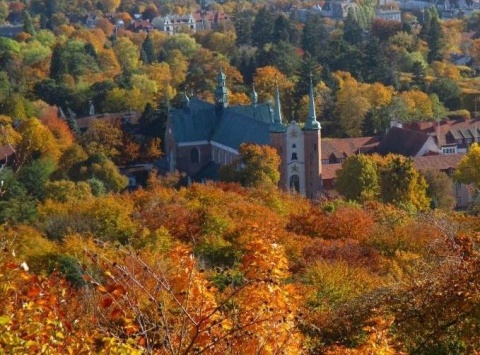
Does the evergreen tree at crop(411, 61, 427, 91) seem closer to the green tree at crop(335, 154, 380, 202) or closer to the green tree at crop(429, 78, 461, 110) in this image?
the green tree at crop(429, 78, 461, 110)

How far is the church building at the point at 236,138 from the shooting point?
34688mm

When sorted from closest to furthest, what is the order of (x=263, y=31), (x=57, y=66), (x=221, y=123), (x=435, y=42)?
(x=221, y=123) < (x=57, y=66) < (x=435, y=42) < (x=263, y=31)

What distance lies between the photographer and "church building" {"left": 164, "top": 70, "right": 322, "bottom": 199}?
34.7m

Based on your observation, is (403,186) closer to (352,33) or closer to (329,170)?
(329,170)

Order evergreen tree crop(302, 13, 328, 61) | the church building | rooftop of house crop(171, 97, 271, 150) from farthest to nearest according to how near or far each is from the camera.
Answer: evergreen tree crop(302, 13, 328, 61), rooftop of house crop(171, 97, 271, 150), the church building

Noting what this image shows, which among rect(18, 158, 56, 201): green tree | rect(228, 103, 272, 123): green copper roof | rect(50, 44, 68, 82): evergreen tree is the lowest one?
rect(18, 158, 56, 201): green tree

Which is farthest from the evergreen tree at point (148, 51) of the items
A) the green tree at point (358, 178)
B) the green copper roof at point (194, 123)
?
the green tree at point (358, 178)

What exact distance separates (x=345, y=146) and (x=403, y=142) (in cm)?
203

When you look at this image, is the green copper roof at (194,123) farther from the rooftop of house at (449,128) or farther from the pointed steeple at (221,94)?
the rooftop of house at (449,128)

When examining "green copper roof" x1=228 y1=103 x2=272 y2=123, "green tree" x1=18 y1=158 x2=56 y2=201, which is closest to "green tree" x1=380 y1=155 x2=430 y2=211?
"green copper roof" x1=228 y1=103 x2=272 y2=123

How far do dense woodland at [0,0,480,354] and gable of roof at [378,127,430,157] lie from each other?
411 centimetres

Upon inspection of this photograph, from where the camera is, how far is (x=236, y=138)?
3662cm

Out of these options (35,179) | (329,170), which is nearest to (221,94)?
(329,170)

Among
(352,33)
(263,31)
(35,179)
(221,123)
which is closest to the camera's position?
(35,179)
